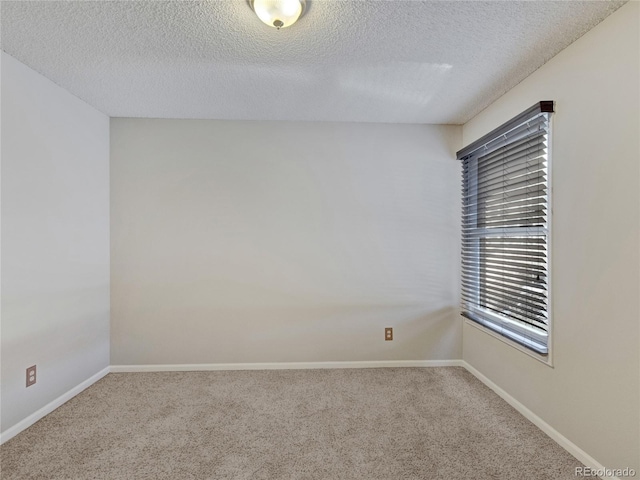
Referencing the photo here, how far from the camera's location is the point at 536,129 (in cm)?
206

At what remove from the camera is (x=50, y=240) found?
225 centimetres

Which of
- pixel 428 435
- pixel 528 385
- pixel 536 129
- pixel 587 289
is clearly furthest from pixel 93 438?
pixel 536 129

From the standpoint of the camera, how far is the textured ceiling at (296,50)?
5.11ft

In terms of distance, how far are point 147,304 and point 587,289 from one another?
10.9 feet

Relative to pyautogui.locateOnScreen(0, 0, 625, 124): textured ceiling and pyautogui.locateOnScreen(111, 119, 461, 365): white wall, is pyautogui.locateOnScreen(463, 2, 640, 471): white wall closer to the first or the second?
pyautogui.locateOnScreen(0, 0, 625, 124): textured ceiling

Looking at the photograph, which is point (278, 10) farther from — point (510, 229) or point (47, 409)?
point (47, 409)

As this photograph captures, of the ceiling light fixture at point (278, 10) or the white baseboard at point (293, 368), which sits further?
the white baseboard at point (293, 368)

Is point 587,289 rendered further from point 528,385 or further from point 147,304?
point 147,304

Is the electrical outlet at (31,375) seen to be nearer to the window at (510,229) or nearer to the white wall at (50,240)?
the white wall at (50,240)

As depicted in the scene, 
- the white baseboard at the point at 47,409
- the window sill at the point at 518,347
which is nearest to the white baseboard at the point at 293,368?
the white baseboard at the point at 47,409

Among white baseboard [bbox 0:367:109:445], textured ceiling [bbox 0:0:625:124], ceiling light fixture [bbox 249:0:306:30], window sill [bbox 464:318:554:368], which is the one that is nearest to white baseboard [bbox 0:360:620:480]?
white baseboard [bbox 0:367:109:445]

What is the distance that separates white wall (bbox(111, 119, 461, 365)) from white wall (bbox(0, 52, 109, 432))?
20 centimetres

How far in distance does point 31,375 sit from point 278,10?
8.88 ft

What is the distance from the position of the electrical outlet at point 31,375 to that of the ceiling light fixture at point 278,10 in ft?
8.55
